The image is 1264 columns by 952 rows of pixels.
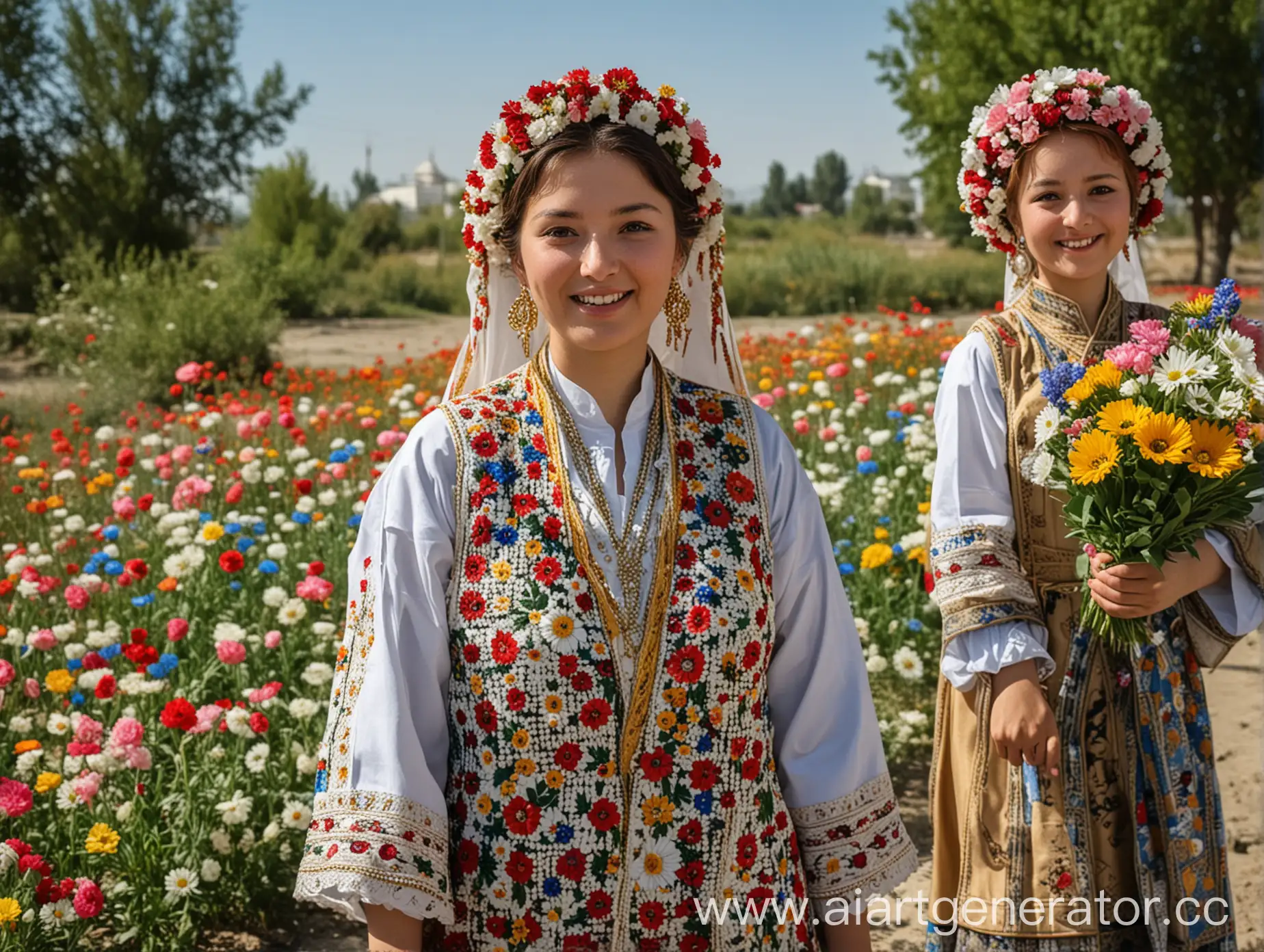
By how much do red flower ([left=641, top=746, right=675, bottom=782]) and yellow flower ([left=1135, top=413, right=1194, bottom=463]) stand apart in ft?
3.60

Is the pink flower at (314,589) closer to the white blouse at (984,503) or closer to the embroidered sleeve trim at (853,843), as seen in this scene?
the white blouse at (984,503)

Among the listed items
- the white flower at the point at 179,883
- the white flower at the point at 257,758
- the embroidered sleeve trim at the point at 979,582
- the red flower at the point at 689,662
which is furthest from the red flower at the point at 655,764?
the white flower at the point at 257,758

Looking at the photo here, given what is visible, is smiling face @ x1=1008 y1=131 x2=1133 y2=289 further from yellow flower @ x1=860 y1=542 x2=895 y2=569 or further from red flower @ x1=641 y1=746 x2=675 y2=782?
yellow flower @ x1=860 y1=542 x2=895 y2=569

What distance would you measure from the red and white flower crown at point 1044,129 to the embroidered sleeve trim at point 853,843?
4.87 feet

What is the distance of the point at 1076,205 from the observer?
8.37ft

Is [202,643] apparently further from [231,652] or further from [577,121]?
[577,121]

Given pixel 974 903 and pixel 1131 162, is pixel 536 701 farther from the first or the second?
pixel 1131 162

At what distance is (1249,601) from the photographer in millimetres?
2459

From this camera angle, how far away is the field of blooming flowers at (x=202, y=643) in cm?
304

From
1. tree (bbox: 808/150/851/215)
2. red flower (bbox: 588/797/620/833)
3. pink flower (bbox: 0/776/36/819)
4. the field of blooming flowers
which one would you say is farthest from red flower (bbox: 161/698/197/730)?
tree (bbox: 808/150/851/215)

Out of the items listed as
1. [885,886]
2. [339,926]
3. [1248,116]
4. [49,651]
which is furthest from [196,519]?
[1248,116]

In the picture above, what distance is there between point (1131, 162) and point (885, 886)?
1.70m

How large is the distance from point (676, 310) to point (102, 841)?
6.04ft

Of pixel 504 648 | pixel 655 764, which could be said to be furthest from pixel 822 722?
pixel 504 648
